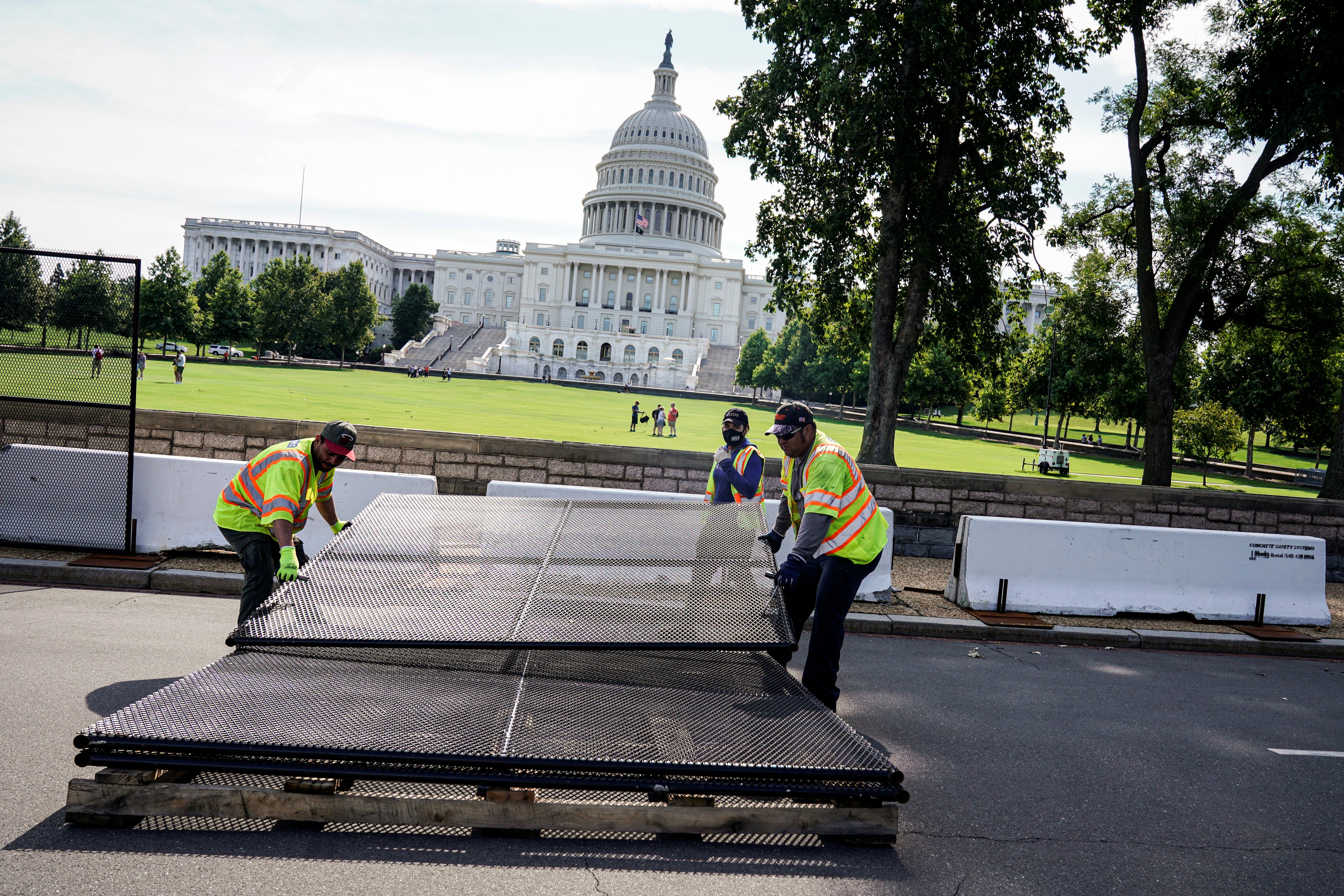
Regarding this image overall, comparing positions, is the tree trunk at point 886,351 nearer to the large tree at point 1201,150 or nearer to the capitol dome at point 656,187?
the large tree at point 1201,150

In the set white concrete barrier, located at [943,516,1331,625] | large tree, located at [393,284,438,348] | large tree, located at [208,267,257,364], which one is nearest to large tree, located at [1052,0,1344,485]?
white concrete barrier, located at [943,516,1331,625]

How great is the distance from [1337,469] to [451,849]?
746 inches

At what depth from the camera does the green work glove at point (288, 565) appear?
17.7 feet

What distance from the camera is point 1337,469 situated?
1733cm

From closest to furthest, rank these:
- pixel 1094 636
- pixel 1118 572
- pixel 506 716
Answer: pixel 506 716, pixel 1094 636, pixel 1118 572

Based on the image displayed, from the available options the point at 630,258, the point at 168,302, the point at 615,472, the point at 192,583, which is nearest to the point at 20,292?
the point at 192,583

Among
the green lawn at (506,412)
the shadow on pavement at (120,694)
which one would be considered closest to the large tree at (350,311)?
the green lawn at (506,412)

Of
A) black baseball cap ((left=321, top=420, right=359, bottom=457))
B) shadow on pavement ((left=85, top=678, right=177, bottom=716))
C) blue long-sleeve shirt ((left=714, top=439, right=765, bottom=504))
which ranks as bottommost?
Result: shadow on pavement ((left=85, top=678, right=177, bottom=716))

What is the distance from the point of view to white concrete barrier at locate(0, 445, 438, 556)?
9695 mm

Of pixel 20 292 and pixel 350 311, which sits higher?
pixel 350 311

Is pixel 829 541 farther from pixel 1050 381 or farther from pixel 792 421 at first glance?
pixel 1050 381

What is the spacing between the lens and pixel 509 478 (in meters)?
12.7

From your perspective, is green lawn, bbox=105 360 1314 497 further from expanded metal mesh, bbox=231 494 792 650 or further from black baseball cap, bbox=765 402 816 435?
black baseball cap, bbox=765 402 816 435

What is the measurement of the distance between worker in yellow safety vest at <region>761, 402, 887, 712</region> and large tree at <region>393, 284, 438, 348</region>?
114636mm
